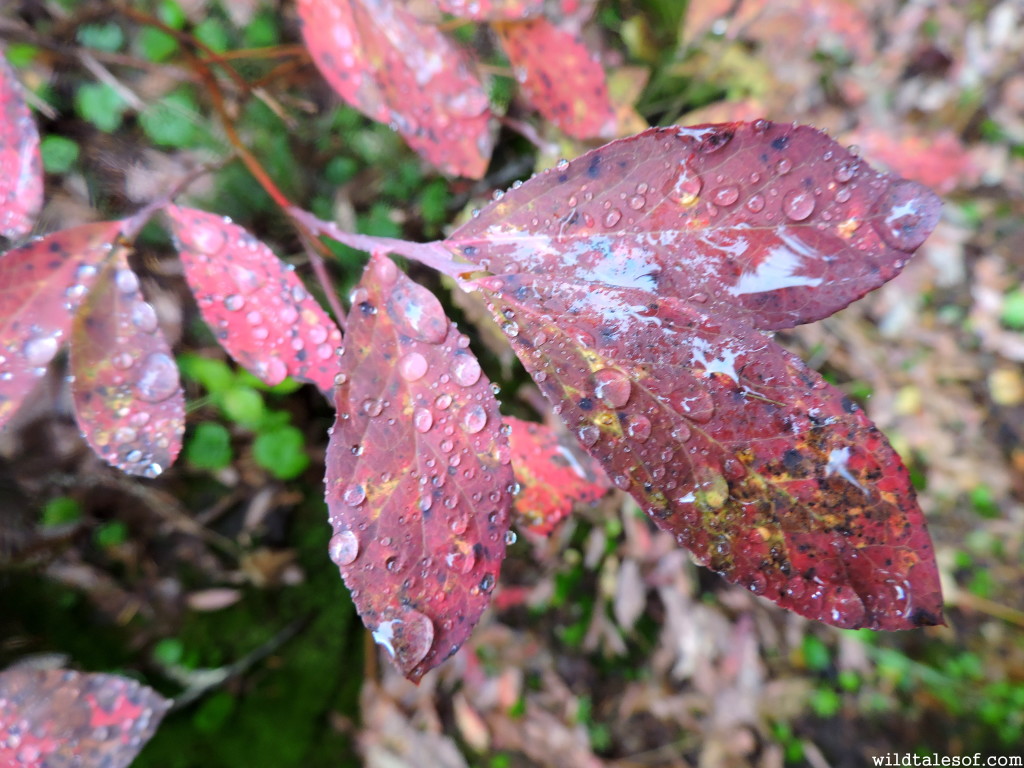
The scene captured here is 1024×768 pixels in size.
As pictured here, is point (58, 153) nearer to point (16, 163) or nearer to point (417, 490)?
point (16, 163)

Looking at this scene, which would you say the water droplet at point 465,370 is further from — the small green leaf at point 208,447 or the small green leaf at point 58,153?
the small green leaf at point 58,153

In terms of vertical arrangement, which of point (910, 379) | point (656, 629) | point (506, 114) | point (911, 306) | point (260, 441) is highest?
point (506, 114)

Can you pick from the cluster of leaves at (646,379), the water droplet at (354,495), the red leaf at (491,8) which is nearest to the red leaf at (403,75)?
the red leaf at (491,8)

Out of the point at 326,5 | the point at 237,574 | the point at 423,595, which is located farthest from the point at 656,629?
the point at 326,5

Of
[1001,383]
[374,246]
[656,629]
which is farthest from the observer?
[1001,383]

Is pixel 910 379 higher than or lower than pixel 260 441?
lower

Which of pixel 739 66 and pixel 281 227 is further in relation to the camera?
pixel 739 66

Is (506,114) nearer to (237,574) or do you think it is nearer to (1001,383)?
(237,574)
